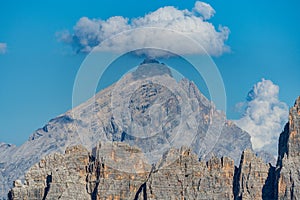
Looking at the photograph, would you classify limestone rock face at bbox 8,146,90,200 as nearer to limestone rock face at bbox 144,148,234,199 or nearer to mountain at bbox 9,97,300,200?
mountain at bbox 9,97,300,200

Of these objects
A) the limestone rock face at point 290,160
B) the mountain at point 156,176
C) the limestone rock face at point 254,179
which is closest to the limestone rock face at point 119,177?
the mountain at point 156,176

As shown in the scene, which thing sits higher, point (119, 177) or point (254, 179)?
point (254, 179)

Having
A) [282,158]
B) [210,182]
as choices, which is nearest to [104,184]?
[210,182]

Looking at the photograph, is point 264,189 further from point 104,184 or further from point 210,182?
point 104,184

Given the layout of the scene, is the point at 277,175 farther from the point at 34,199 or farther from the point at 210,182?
the point at 34,199

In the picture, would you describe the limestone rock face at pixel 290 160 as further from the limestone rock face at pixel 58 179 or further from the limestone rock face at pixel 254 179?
the limestone rock face at pixel 58 179

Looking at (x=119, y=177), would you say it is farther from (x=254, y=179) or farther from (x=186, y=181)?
(x=254, y=179)

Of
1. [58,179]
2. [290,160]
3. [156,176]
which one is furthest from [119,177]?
[290,160]

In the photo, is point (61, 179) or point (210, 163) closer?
point (61, 179)
